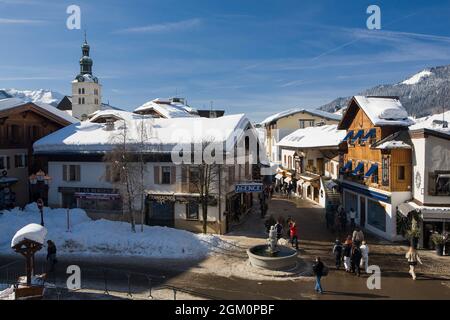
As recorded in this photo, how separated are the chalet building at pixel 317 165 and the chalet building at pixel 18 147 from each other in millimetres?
25330

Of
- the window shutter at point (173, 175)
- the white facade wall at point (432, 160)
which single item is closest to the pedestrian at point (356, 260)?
the white facade wall at point (432, 160)

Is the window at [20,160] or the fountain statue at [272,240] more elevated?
the window at [20,160]

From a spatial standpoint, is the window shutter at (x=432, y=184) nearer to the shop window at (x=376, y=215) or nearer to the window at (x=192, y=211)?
the shop window at (x=376, y=215)

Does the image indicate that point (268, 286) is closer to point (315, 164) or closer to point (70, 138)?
point (70, 138)

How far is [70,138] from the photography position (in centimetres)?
3269

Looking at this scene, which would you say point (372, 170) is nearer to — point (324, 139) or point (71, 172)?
point (324, 139)

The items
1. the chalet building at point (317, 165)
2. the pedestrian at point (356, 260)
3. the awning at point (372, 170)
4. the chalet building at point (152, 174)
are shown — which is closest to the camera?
the pedestrian at point (356, 260)

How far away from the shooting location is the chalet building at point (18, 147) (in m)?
32.1

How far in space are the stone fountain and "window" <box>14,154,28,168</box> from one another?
74.3 feet

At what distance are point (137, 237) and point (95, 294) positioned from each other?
27.7ft

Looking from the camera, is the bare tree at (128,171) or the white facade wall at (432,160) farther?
the bare tree at (128,171)

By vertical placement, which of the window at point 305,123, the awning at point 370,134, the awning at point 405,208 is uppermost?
the window at point 305,123

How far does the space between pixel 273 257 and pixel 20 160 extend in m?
24.5
